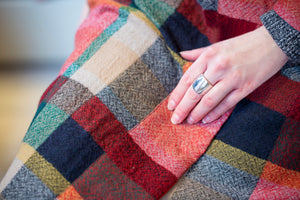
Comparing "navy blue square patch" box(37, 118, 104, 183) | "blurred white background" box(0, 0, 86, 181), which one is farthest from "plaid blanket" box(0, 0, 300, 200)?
"blurred white background" box(0, 0, 86, 181)

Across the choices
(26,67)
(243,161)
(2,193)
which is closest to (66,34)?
(26,67)

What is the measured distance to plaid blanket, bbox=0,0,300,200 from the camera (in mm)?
473

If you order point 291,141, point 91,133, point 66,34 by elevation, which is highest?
point 66,34

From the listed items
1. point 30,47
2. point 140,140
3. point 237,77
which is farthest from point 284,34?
point 30,47

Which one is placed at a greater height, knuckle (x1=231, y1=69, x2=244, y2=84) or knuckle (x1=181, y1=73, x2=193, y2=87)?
knuckle (x1=181, y1=73, x2=193, y2=87)

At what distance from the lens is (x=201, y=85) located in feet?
1.71

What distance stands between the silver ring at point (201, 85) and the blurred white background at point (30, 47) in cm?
81

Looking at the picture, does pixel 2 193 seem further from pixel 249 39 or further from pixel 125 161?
pixel 249 39

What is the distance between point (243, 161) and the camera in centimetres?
49

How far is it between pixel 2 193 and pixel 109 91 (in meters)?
0.27

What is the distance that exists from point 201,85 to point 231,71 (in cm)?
6

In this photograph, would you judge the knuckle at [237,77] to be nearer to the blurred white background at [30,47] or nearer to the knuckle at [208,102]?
the knuckle at [208,102]

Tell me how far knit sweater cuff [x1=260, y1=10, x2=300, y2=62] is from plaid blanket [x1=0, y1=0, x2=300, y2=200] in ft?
0.19

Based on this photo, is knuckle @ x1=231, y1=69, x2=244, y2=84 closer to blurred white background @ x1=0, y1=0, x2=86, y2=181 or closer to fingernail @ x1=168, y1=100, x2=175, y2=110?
fingernail @ x1=168, y1=100, x2=175, y2=110
